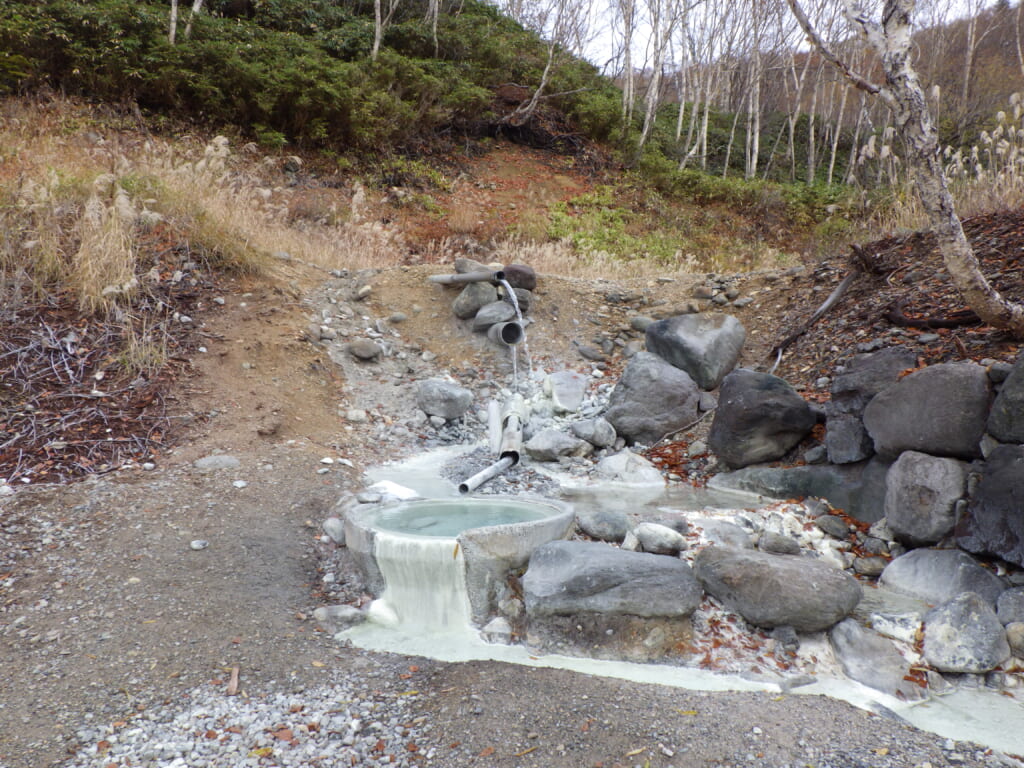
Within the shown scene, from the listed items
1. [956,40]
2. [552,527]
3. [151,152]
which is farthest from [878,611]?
[956,40]

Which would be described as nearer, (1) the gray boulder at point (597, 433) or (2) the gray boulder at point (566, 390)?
(1) the gray boulder at point (597, 433)

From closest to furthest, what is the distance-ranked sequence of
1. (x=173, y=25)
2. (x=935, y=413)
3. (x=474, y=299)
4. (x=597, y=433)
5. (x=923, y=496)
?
(x=923, y=496) → (x=935, y=413) → (x=597, y=433) → (x=474, y=299) → (x=173, y=25)

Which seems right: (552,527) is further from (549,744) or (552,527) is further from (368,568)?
(549,744)

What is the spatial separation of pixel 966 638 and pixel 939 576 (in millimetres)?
474

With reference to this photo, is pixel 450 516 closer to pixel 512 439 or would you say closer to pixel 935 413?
pixel 512 439

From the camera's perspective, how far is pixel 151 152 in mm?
9016

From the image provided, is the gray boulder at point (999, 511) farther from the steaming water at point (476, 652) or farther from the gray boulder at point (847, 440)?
the gray boulder at point (847, 440)

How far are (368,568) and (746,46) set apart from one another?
21349 millimetres

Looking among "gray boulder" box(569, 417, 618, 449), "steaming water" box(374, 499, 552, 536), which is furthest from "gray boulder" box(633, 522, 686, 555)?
"gray boulder" box(569, 417, 618, 449)

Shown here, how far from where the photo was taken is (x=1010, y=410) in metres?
2.97

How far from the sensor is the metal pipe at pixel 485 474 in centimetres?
422

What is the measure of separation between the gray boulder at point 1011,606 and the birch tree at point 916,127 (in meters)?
1.78

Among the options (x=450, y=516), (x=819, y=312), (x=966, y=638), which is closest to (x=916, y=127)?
(x=819, y=312)

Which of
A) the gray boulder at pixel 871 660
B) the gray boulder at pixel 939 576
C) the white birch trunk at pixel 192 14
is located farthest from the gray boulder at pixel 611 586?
the white birch trunk at pixel 192 14
